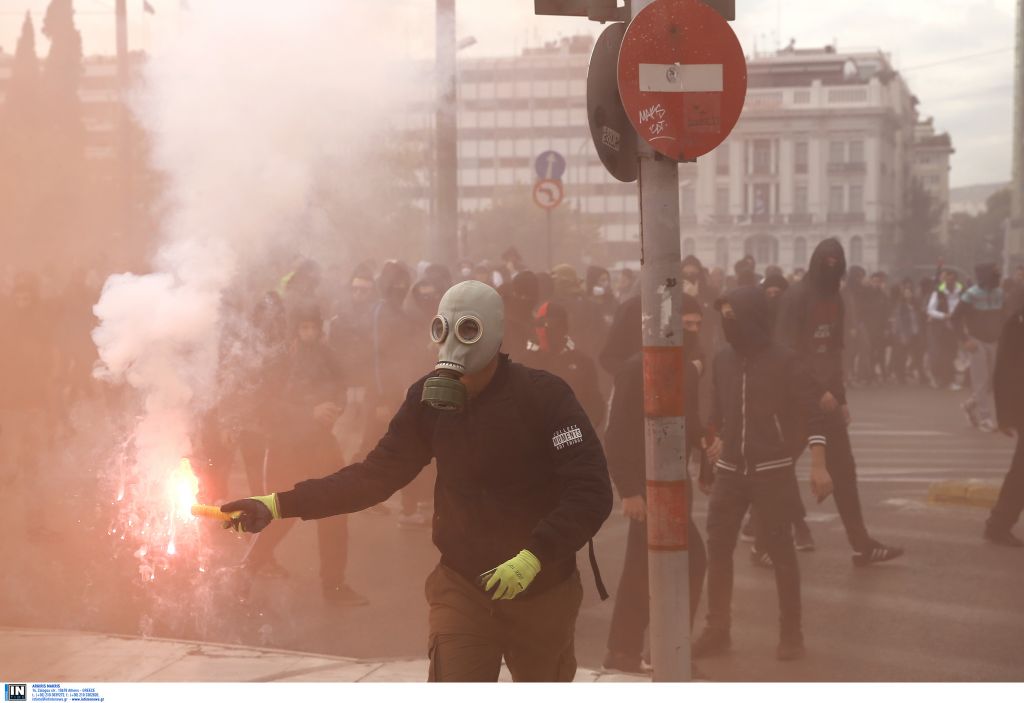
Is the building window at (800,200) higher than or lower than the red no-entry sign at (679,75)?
higher

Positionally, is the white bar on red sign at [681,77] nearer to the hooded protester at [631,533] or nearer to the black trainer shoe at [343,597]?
the hooded protester at [631,533]

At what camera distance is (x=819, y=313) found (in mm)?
8094

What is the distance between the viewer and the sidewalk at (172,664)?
514 cm

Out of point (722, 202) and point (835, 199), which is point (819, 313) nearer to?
point (722, 202)

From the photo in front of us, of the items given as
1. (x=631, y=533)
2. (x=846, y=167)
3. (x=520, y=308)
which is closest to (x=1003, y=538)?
(x=631, y=533)

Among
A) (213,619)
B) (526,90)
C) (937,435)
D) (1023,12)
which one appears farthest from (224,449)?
(937,435)

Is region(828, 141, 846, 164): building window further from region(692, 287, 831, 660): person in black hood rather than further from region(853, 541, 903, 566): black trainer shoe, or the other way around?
region(692, 287, 831, 660): person in black hood

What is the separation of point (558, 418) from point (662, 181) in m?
1.09

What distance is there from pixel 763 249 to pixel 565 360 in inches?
1413

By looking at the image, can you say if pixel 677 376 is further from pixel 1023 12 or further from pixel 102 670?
pixel 1023 12

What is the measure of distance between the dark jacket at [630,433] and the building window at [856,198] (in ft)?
129

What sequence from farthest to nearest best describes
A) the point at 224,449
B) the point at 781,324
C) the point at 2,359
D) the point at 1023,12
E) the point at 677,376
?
the point at 1023,12 → the point at 2,359 → the point at 781,324 → the point at 224,449 → the point at 677,376

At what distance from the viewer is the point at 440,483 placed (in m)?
3.68

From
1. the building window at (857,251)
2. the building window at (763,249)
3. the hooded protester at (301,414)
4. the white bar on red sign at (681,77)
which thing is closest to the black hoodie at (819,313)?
the hooded protester at (301,414)
